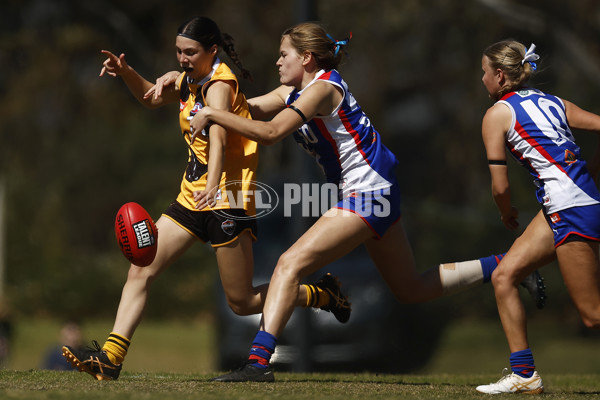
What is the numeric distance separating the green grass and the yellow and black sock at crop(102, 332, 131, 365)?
0.50ft

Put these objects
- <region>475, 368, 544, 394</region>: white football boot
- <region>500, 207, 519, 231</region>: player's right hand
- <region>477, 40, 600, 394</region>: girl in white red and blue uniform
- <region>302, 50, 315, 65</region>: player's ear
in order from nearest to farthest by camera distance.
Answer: <region>477, 40, 600, 394</region>: girl in white red and blue uniform, <region>475, 368, 544, 394</region>: white football boot, <region>500, 207, 519, 231</region>: player's right hand, <region>302, 50, 315, 65</region>: player's ear

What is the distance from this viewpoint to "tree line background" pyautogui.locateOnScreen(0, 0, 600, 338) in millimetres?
15961

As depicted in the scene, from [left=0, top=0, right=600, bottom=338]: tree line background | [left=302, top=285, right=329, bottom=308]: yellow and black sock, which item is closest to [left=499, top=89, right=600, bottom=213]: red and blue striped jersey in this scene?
[left=302, top=285, right=329, bottom=308]: yellow and black sock

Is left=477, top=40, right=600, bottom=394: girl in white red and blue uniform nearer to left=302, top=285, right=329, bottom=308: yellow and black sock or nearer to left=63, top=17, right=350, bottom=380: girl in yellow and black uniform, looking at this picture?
left=302, top=285, right=329, bottom=308: yellow and black sock

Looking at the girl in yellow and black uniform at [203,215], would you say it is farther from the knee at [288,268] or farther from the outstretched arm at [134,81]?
the knee at [288,268]

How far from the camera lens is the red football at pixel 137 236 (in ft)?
18.3

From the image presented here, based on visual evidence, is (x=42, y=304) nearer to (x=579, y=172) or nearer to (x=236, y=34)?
(x=236, y=34)

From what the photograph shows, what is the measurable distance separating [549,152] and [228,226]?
1879 mm

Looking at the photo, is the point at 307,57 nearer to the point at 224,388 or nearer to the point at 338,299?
the point at 338,299

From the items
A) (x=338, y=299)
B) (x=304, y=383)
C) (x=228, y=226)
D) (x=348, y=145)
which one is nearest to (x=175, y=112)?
(x=338, y=299)

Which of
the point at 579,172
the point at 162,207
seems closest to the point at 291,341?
the point at 579,172

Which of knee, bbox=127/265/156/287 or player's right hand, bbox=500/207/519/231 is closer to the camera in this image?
player's right hand, bbox=500/207/519/231

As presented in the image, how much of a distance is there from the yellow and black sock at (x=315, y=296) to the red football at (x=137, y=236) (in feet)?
3.17

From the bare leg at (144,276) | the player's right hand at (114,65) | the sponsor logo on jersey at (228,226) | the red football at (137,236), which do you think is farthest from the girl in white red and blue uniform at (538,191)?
the player's right hand at (114,65)
